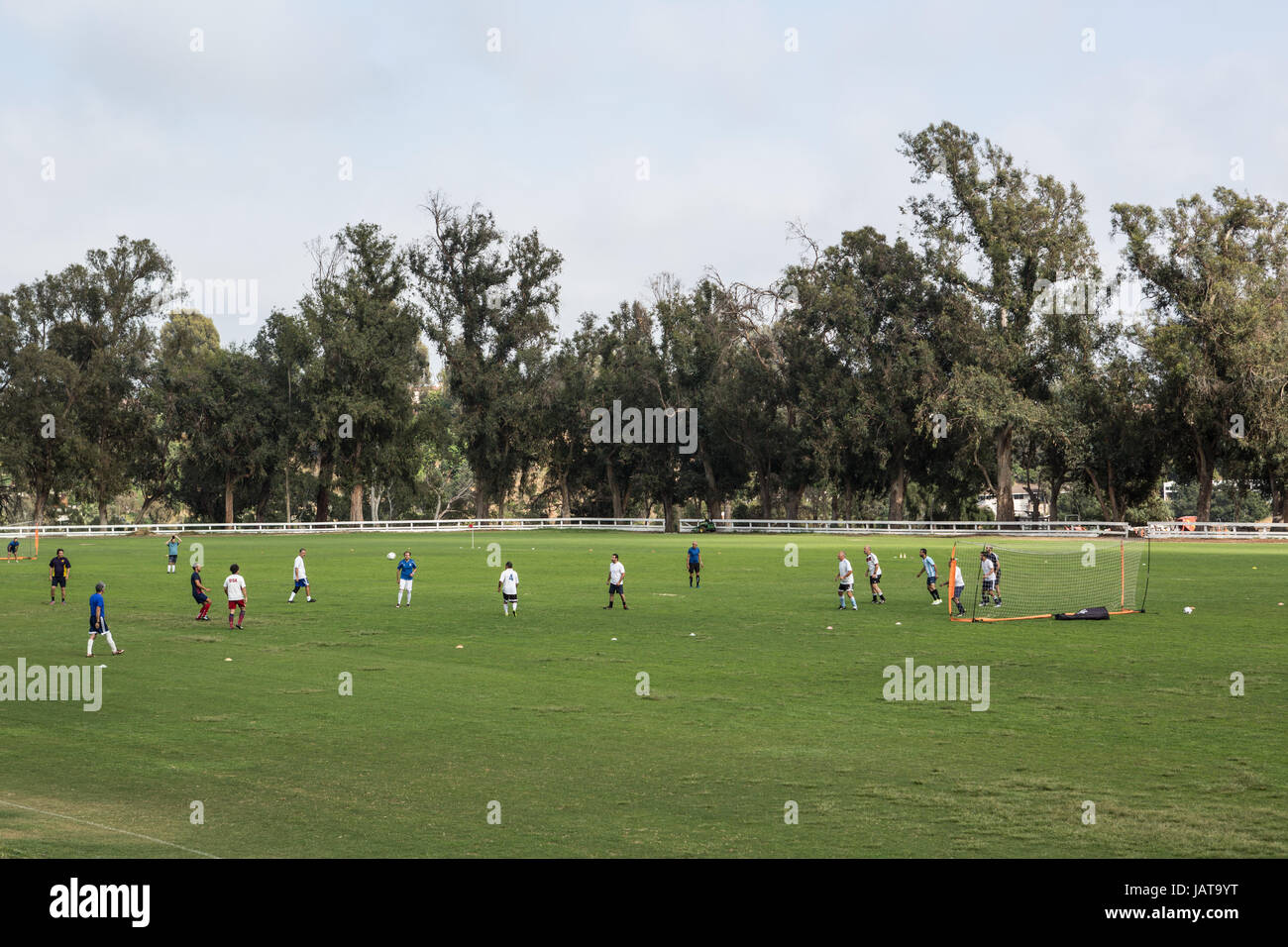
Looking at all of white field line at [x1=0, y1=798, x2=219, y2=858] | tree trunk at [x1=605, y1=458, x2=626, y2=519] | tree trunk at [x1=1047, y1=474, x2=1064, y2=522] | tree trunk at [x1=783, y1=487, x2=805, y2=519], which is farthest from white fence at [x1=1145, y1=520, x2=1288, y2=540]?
white field line at [x1=0, y1=798, x2=219, y2=858]

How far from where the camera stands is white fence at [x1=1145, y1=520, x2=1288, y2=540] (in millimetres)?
74312

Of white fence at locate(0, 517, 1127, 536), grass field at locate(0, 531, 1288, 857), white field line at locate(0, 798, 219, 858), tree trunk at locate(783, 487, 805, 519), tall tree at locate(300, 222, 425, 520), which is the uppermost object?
tall tree at locate(300, 222, 425, 520)

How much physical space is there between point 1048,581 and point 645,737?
1161 inches

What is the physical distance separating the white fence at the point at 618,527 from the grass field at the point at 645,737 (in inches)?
1930

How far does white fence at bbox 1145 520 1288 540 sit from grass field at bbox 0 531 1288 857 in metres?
44.7

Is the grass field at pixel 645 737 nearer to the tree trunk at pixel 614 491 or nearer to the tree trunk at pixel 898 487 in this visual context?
the tree trunk at pixel 898 487

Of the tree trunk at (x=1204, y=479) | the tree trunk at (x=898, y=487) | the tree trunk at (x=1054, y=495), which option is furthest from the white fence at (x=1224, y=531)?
the tree trunk at (x=898, y=487)

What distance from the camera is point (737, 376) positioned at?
97.8 metres

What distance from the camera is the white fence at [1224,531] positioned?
7431cm

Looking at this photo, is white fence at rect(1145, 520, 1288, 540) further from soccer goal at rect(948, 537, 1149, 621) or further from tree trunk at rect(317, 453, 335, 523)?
tree trunk at rect(317, 453, 335, 523)

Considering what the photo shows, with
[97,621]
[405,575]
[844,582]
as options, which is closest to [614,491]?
[405,575]

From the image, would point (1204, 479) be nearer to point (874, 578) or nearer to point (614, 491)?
point (614, 491)

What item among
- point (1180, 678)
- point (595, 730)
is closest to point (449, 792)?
point (595, 730)

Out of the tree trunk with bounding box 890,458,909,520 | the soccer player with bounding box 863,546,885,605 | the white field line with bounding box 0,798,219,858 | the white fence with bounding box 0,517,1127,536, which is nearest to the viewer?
the white field line with bounding box 0,798,219,858
